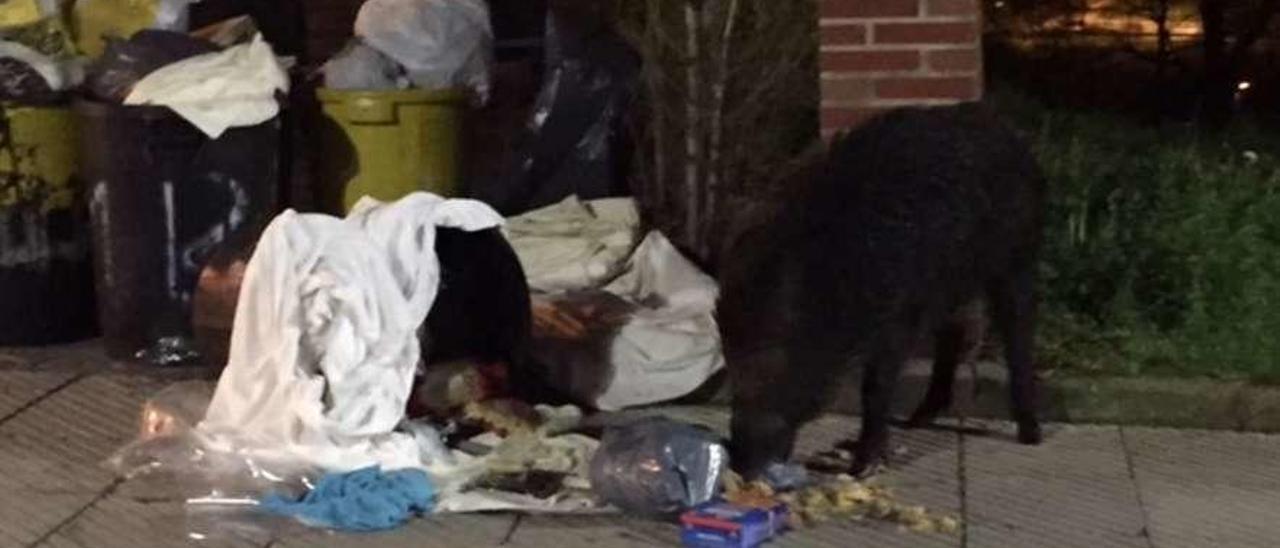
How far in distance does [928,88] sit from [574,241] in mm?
1388

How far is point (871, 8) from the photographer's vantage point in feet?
20.8

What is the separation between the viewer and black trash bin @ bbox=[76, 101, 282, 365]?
21.7ft

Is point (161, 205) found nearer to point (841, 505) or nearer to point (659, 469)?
point (659, 469)

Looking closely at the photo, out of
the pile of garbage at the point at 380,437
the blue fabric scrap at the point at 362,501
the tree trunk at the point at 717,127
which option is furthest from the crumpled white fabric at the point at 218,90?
the blue fabric scrap at the point at 362,501

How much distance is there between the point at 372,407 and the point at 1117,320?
240cm

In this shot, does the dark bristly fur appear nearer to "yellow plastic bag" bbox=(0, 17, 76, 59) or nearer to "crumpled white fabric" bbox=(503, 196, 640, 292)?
A: "crumpled white fabric" bbox=(503, 196, 640, 292)

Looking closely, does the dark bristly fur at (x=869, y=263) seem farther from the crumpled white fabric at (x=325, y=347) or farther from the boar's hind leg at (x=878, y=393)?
the crumpled white fabric at (x=325, y=347)

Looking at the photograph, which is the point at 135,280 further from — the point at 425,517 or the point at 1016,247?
the point at 1016,247

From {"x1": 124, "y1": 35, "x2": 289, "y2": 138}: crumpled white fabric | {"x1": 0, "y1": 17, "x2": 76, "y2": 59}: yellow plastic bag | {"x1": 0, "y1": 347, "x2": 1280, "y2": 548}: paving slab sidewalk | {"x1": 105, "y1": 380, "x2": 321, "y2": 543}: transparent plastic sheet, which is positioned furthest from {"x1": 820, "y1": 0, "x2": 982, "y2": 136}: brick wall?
{"x1": 0, "y1": 17, "x2": 76, "y2": 59}: yellow plastic bag

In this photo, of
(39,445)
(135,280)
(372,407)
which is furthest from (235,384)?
(135,280)

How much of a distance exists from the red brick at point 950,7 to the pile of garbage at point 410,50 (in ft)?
5.80

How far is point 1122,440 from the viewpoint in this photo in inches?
237

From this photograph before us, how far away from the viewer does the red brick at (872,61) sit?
6.36 m

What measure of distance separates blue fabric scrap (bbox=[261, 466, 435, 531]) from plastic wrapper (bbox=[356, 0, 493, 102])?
205cm
